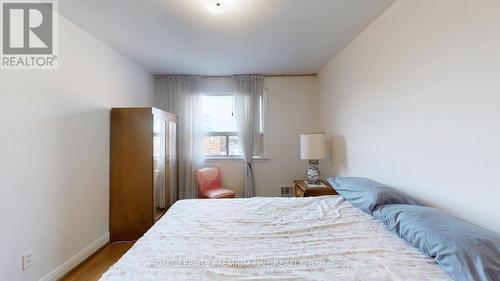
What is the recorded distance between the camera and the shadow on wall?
3.12 metres

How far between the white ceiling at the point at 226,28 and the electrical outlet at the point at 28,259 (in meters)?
2.09

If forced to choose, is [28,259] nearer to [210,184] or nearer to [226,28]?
[210,184]

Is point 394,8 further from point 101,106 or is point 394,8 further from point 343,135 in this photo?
point 101,106

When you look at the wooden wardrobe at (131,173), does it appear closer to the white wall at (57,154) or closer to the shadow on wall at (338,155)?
the white wall at (57,154)

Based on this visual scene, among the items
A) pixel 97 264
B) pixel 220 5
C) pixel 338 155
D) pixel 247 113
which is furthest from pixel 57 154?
pixel 338 155

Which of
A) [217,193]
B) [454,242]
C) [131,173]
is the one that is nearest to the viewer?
[454,242]

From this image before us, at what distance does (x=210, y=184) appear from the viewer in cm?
390

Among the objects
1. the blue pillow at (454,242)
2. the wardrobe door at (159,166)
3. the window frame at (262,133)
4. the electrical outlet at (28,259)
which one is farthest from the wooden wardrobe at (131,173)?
the blue pillow at (454,242)

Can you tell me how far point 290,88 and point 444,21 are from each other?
277 cm

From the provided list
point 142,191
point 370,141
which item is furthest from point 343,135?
point 142,191

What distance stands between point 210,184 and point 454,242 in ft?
10.8

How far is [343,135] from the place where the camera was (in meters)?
3.15

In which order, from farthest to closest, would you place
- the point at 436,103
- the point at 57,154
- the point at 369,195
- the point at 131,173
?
1. the point at 131,173
2. the point at 57,154
3. the point at 369,195
4. the point at 436,103

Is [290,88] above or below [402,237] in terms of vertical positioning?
above
